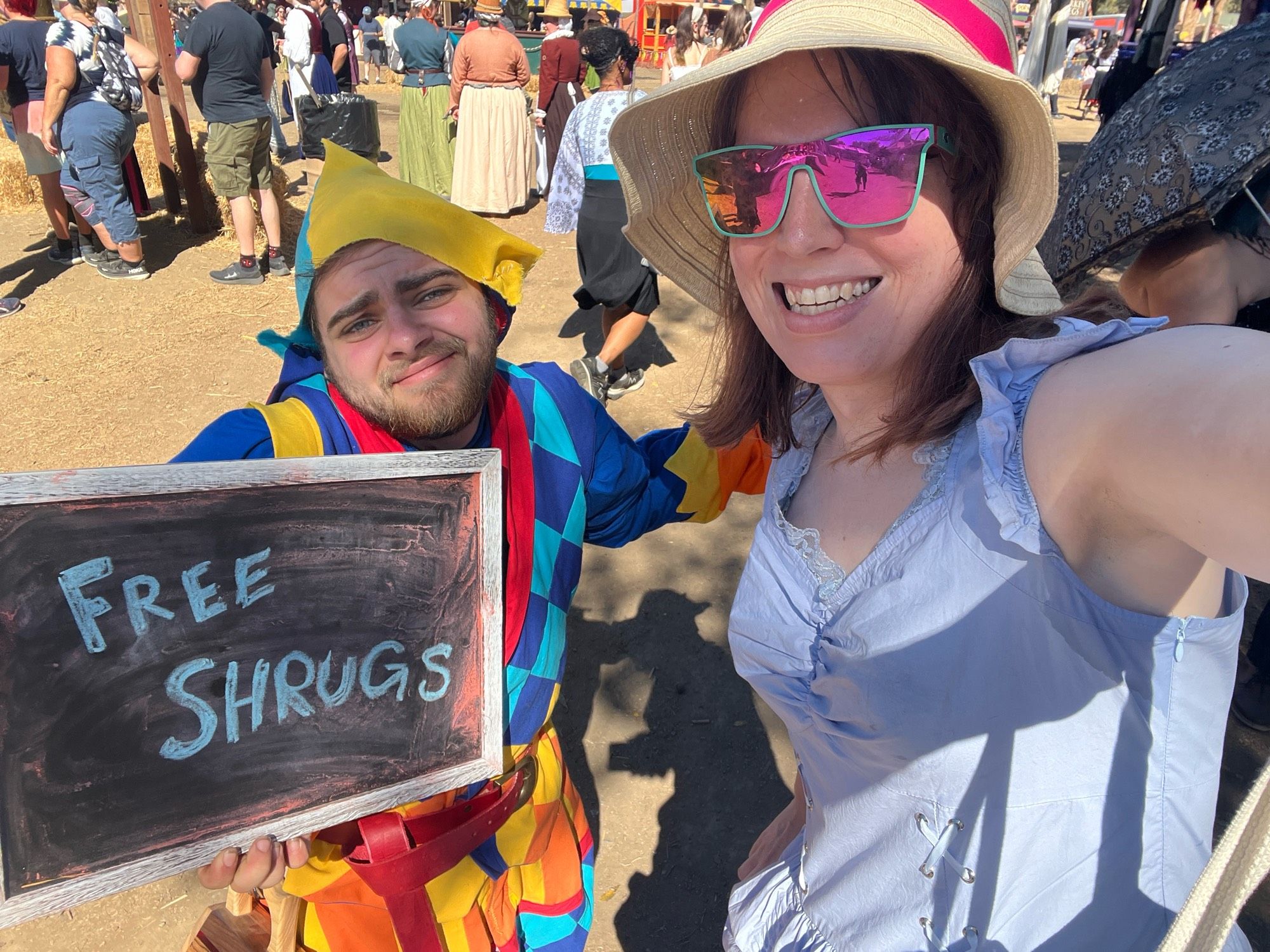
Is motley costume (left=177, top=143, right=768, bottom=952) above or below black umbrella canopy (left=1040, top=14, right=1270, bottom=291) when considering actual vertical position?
below

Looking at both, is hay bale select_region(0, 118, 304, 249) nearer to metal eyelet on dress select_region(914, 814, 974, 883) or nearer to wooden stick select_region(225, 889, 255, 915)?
wooden stick select_region(225, 889, 255, 915)

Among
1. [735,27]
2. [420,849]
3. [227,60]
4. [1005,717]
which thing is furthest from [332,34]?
[1005,717]

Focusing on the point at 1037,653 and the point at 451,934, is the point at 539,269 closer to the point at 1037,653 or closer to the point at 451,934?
the point at 451,934

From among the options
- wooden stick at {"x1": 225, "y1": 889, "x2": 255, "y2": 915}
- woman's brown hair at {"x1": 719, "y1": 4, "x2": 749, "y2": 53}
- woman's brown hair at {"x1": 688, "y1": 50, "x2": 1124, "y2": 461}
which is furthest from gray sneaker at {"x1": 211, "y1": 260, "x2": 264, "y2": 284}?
woman's brown hair at {"x1": 688, "y1": 50, "x2": 1124, "y2": 461}

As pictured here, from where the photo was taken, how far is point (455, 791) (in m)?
1.46

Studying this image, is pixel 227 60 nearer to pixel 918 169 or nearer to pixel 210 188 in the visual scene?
pixel 210 188

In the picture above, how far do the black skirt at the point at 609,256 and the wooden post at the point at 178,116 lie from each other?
4.88 meters

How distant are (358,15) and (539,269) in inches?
960

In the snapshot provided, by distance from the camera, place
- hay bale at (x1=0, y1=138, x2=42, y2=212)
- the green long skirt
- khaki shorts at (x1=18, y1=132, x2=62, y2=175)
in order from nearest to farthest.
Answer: khaki shorts at (x1=18, y1=132, x2=62, y2=175), hay bale at (x1=0, y1=138, x2=42, y2=212), the green long skirt

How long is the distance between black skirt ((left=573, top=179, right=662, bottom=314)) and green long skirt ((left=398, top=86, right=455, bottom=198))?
450 centimetres

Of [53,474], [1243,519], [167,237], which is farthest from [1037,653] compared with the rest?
[167,237]

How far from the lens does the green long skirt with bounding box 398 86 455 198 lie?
8.59 metres

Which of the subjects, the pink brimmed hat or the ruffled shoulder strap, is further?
the pink brimmed hat

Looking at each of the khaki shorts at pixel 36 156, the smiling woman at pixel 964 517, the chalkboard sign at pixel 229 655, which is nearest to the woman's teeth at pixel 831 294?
the smiling woman at pixel 964 517
